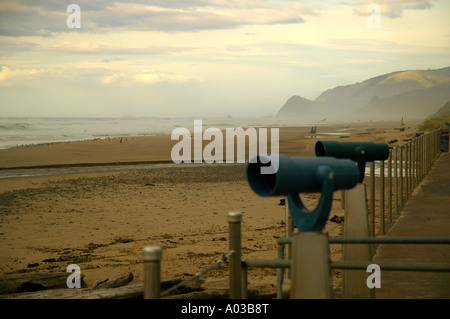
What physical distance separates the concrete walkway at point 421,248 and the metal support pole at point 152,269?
3311 mm

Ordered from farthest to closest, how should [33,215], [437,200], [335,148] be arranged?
[33,215] < [437,200] < [335,148]

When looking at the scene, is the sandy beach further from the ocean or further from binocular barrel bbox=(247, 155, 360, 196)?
the ocean

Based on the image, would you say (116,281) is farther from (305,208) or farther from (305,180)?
(305,180)

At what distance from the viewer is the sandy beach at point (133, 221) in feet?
31.4

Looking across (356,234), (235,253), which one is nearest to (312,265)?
(235,253)

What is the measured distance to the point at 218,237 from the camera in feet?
37.4

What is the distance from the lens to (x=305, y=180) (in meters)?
2.85

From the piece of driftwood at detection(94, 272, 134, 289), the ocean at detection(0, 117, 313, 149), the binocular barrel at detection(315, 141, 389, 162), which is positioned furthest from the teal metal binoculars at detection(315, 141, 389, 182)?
the ocean at detection(0, 117, 313, 149)

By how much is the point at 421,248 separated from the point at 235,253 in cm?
480
